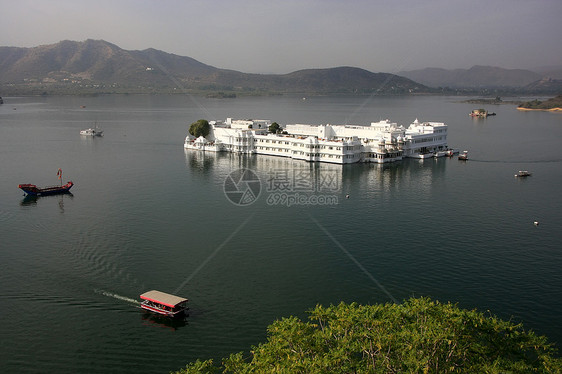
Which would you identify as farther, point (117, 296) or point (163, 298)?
point (117, 296)

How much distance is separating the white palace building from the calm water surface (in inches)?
224

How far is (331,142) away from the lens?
4766 cm

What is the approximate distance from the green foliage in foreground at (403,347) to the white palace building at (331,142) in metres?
35.8

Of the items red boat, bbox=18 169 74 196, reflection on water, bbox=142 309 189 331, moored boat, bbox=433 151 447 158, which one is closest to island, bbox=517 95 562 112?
moored boat, bbox=433 151 447 158

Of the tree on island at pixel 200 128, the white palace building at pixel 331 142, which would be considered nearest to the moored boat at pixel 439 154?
the white palace building at pixel 331 142

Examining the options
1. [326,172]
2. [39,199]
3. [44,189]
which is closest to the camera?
[39,199]

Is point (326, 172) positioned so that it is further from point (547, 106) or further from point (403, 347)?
point (547, 106)

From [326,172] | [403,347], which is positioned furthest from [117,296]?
[326,172]

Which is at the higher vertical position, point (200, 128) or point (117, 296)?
point (200, 128)

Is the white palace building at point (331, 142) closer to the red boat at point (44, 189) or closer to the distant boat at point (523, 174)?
the distant boat at point (523, 174)

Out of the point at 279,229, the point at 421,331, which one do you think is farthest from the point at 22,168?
the point at 421,331

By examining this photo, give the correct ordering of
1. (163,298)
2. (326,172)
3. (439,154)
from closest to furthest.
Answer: (163,298) < (326,172) < (439,154)

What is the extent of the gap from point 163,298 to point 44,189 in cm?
2222

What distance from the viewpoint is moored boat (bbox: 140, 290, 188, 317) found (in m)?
16.6
